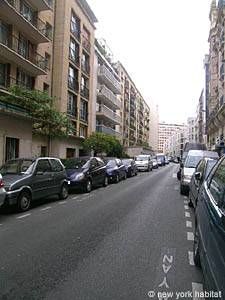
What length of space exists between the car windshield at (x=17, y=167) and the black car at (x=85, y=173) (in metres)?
4.32

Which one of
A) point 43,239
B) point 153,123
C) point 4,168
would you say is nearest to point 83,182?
point 4,168

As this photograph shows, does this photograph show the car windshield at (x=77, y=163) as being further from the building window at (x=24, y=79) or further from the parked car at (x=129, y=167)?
the building window at (x=24, y=79)

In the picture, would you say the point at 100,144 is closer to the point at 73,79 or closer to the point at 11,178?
the point at 73,79

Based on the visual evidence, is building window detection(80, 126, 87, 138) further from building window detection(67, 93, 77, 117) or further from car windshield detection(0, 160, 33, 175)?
car windshield detection(0, 160, 33, 175)

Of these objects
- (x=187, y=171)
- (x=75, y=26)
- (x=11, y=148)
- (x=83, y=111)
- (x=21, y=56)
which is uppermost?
(x=75, y=26)

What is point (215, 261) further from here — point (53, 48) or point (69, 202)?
point (53, 48)

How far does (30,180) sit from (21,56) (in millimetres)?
18120

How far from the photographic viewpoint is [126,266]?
5836mm

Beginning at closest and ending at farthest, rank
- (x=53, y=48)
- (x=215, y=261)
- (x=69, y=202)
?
(x=215, y=261) < (x=69, y=202) < (x=53, y=48)

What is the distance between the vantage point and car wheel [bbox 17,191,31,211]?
1135cm

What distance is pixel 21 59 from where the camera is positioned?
2786 centimetres

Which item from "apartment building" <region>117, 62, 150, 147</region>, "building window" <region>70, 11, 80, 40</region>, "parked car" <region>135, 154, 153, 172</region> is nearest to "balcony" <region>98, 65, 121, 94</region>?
"building window" <region>70, 11, 80, 40</region>

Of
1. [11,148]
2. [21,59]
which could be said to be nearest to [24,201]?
[11,148]

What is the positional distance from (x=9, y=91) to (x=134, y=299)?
71.1ft
